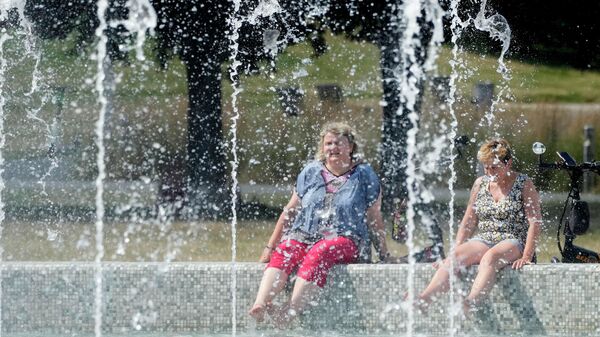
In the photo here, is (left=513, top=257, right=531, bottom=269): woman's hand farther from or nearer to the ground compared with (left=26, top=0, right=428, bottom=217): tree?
nearer to the ground

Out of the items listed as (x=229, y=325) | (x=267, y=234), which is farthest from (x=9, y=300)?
(x=267, y=234)

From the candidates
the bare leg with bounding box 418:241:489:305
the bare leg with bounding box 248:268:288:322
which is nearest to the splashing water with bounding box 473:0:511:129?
the bare leg with bounding box 418:241:489:305

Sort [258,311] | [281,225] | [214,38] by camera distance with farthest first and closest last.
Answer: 1. [214,38]
2. [281,225]
3. [258,311]

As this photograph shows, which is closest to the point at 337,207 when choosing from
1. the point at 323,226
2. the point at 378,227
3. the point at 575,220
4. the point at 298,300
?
the point at 323,226

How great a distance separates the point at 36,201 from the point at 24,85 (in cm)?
A: 242

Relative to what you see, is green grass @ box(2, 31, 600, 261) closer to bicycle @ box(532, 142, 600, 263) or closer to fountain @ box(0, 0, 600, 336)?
fountain @ box(0, 0, 600, 336)

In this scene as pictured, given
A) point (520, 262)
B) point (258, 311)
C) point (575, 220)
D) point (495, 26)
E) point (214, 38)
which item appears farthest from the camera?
point (495, 26)

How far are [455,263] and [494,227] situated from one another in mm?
409

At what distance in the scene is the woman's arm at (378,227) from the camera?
7098mm

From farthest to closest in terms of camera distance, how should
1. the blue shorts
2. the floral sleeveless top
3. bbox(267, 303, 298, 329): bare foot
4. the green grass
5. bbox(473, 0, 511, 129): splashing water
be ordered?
bbox(473, 0, 511, 129): splashing water < the green grass < the floral sleeveless top < the blue shorts < bbox(267, 303, 298, 329): bare foot

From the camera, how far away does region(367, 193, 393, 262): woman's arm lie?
23.3 ft

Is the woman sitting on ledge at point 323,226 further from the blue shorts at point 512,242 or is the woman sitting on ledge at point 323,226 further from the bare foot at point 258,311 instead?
the blue shorts at point 512,242

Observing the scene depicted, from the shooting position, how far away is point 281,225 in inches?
280

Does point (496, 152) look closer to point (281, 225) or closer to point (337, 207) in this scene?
point (337, 207)
